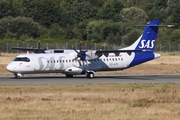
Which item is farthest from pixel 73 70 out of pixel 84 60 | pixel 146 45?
pixel 146 45

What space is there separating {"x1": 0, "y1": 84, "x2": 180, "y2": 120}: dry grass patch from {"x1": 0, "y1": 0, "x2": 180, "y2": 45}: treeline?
51.2m

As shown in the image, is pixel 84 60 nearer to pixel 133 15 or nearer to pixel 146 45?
pixel 146 45

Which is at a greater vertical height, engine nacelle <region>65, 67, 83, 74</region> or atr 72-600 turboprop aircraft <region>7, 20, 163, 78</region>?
atr 72-600 turboprop aircraft <region>7, 20, 163, 78</region>

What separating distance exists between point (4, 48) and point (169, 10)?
52248 millimetres

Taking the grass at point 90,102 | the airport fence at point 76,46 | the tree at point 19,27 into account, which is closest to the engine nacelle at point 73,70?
the grass at point 90,102

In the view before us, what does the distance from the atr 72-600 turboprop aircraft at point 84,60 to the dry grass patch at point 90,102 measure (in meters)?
6.92

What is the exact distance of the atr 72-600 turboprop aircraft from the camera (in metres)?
40.8

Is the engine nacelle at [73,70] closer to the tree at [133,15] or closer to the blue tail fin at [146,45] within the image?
the blue tail fin at [146,45]

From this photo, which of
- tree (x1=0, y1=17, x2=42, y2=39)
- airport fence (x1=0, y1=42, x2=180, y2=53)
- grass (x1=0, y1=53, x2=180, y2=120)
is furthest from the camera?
tree (x1=0, y1=17, x2=42, y2=39)

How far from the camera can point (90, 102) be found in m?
25.2

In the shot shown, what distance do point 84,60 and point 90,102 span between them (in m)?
18.1

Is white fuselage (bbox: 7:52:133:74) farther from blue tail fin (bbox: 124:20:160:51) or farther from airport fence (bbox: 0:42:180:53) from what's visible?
airport fence (bbox: 0:42:180:53)

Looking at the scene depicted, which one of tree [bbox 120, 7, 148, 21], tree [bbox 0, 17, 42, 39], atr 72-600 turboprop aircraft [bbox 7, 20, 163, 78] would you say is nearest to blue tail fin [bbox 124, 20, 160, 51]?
atr 72-600 turboprop aircraft [bbox 7, 20, 163, 78]

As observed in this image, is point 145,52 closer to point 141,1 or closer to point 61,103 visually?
point 61,103
